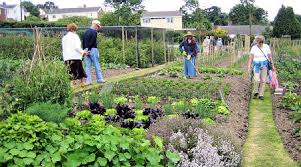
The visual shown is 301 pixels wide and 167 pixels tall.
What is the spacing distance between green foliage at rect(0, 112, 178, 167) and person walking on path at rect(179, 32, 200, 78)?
29.9 ft

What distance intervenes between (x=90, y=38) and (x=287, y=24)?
39358mm

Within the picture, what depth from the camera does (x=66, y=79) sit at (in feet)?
24.3

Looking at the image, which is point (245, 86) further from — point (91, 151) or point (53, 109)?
point (91, 151)

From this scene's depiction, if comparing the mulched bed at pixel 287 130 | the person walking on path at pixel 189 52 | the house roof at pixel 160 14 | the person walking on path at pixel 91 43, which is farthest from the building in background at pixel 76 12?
the mulched bed at pixel 287 130

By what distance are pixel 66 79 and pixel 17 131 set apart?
305 centimetres

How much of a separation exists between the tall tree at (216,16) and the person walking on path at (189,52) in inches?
3125

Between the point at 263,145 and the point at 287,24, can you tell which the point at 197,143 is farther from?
the point at 287,24

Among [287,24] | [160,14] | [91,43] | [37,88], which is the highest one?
[160,14]

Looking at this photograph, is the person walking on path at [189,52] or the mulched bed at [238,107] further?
the person walking on path at [189,52]

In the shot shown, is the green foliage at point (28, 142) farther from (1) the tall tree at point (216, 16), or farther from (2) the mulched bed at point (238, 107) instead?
(1) the tall tree at point (216, 16)

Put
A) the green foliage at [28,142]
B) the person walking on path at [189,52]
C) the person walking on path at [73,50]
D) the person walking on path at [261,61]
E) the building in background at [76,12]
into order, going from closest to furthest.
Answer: the green foliage at [28,142], the person walking on path at [73,50], the person walking on path at [261,61], the person walking on path at [189,52], the building in background at [76,12]

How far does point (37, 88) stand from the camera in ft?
23.3

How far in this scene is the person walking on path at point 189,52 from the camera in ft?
44.9

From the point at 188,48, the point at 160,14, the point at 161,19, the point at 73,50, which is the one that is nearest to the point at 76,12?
the point at 160,14
